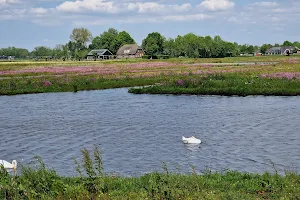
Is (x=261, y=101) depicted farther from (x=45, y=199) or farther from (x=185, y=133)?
(x=45, y=199)

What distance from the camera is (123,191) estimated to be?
12.7m

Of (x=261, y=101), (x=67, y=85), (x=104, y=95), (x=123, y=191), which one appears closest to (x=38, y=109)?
(x=104, y=95)

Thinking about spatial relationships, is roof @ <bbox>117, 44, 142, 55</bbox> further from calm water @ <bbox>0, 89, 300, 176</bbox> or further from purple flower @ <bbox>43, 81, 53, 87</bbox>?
calm water @ <bbox>0, 89, 300, 176</bbox>

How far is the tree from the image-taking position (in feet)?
541

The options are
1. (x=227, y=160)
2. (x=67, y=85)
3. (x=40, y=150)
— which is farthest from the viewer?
(x=67, y=85)

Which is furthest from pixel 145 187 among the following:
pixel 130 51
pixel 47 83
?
pixel 130 51

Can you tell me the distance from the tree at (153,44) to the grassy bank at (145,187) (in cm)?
15161

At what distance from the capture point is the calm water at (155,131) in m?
18.1

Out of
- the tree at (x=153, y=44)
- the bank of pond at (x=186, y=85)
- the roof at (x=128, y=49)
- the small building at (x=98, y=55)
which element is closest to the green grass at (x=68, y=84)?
the bank of pond at (x=186, y=85)

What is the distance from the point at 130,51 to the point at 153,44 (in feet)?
74.3

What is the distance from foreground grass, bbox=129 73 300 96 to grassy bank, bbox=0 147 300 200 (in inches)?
1084

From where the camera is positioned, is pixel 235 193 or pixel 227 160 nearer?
pixel 235 193

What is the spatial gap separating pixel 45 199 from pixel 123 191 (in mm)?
2451

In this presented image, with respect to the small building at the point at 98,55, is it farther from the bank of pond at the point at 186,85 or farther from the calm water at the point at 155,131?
the calm water at the point at 155,131
